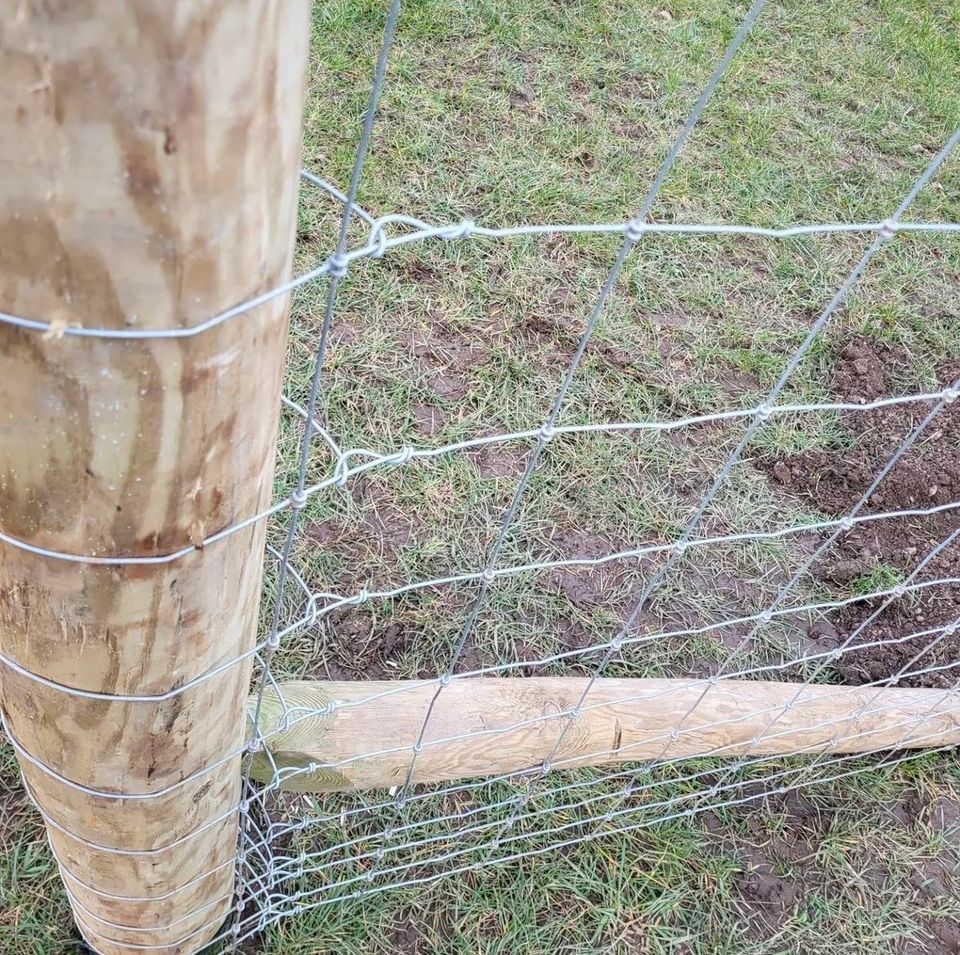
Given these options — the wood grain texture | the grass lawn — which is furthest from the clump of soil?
the wood grain texture

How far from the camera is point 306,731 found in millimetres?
1424

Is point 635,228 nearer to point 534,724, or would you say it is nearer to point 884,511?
point 534,724

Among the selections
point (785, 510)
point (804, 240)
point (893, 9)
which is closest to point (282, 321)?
point (785, 510)

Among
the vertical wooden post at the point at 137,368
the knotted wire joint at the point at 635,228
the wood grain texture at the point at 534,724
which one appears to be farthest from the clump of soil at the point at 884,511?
the vertical wooden post at the point at 137,368

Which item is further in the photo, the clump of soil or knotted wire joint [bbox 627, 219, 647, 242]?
the clump of soil

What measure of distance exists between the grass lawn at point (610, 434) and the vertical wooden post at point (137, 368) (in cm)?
87

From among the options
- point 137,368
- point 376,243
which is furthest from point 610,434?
point 137,368

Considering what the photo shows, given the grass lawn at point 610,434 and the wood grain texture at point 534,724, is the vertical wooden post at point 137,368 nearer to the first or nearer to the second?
the wood grain texture at point 534,724

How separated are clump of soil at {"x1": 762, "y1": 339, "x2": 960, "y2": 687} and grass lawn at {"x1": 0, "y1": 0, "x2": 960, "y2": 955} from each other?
0.05 ft

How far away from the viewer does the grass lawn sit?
6.16 feet

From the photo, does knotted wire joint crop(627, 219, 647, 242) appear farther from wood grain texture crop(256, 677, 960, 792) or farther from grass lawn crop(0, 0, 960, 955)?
grass lawn crop(0, 0, 960, 955)

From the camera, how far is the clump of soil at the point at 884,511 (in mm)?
2344

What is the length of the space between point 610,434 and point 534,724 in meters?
1.22

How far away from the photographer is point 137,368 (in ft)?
2.17
